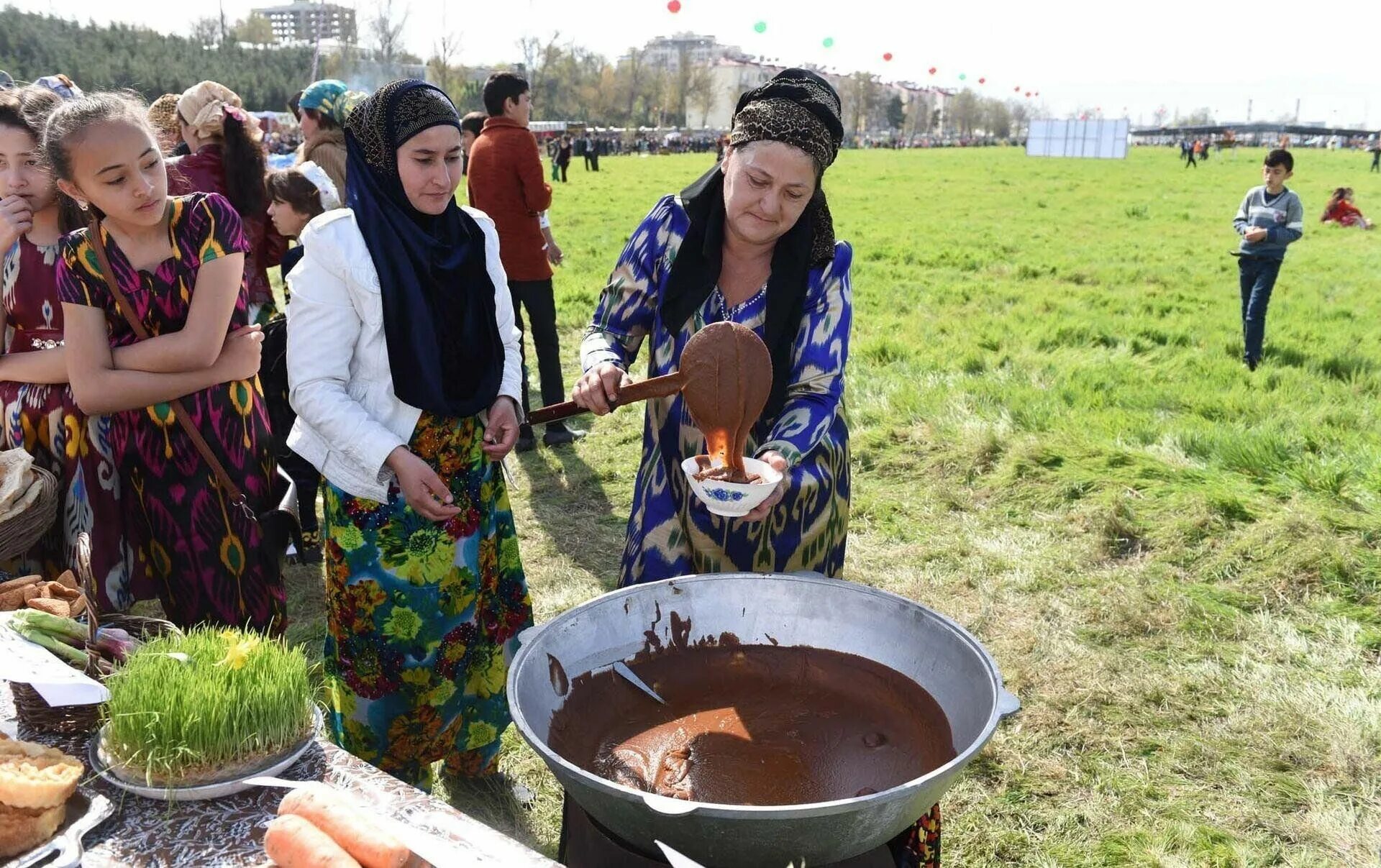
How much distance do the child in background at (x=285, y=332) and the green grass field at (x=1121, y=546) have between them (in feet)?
1.55

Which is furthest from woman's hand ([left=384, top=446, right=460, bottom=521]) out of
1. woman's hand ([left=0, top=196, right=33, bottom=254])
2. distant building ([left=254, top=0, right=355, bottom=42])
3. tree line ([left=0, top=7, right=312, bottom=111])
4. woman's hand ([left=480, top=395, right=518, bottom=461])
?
distant building ([left=254, top=0, right=355, bottom=42])

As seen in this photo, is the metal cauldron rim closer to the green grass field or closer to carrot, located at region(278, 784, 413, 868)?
carrot, located at region(278, 784, 413, 868)

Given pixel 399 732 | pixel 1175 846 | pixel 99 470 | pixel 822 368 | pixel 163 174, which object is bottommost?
pixel 1175 846

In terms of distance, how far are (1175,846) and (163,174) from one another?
3.24 m

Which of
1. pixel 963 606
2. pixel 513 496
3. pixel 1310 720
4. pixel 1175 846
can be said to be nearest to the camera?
pixel 1175 846

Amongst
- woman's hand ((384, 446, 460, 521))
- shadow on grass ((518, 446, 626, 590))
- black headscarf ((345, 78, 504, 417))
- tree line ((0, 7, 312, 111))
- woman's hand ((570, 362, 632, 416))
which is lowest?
shadow on grass ((518, 446, 626, 590))

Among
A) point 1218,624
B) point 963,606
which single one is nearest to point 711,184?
point 963,606

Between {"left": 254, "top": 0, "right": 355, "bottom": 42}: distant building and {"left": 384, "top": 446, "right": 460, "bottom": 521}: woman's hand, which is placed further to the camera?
{"left": 254, "top": 0, "right": 355, "bottom": 42}: distant building

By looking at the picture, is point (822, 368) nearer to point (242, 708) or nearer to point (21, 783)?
point (242, 708)

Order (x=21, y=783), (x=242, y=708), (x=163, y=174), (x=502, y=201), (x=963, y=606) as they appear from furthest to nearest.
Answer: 1. (x=502, y=201)
2. (x=963, y=606)
3. (x=163, y=174)
4. (x=242, y=708)
5. (x=21, y=783)

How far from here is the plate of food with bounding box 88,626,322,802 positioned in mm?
1430

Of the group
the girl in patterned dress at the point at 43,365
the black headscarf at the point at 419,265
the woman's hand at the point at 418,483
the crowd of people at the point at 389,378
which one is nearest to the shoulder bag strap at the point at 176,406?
the crowd of people at the point at 389,378

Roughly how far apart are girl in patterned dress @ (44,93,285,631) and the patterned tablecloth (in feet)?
2.62

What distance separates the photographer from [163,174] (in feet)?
8.09
